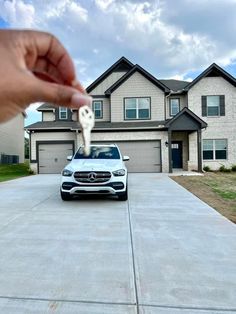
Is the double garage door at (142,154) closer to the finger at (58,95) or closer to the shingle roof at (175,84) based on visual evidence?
the shingle roof at (175,84)

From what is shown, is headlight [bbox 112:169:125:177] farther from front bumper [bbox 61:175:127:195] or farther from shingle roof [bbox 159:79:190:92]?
shingle roof [bbox 159:79:190:92]

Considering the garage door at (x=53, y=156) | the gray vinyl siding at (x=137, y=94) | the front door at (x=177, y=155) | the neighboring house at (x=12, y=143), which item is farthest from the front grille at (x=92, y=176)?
the neighboring house at (x=12, y=143)

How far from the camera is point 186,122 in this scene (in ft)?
65.6

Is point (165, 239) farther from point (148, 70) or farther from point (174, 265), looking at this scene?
point (148, 70)

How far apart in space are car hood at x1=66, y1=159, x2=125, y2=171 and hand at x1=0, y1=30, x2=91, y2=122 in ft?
25.5

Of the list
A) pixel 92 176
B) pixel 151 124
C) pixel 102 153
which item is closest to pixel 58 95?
pixel 92 176

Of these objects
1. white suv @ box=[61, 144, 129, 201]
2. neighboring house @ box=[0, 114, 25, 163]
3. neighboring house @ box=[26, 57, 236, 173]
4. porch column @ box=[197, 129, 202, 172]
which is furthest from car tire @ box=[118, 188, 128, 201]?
neighboring house @ box=[0, 114, 25, 163]

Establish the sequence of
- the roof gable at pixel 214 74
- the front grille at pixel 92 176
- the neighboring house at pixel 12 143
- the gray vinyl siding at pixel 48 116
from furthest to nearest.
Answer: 1. the neighboring house at pixel 12 143
2. the gray vinyl siding at pixel 48 116
3. the roof gable at pixel 214 74
4. the front grille at pixel 92 176

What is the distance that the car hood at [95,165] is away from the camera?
8.98m

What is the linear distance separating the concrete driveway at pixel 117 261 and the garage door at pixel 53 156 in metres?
13.2

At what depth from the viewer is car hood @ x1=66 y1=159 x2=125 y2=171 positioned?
8977mm

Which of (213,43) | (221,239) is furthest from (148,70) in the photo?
(221,239)

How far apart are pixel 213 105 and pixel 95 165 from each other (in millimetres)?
16046

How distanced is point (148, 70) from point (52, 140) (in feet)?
29.7
